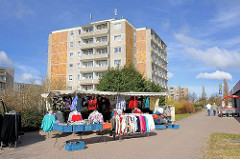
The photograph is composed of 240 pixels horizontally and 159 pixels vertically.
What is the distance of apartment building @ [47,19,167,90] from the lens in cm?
4297

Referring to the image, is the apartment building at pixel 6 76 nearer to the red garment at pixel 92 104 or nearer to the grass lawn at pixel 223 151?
the red garment at pixel 92 104

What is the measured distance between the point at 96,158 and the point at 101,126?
2.60m

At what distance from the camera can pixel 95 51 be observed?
44.9m

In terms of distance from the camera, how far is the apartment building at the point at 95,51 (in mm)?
42969

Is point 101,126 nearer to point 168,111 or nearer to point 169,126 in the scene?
point 169,126

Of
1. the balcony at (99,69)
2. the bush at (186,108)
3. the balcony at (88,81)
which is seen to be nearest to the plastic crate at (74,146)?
the bush at (186,108)

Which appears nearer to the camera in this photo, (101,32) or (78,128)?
(78,128)

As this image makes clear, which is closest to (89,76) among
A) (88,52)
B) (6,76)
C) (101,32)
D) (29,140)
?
(88,52)

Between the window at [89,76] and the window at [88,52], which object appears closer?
the window at [89,76]

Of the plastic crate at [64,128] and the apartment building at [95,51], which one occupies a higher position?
the apartment building at [95,51]

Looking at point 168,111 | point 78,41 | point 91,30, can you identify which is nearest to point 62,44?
point 78,41

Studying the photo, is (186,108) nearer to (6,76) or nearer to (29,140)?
(29,140)

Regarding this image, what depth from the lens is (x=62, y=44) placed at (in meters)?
48.8

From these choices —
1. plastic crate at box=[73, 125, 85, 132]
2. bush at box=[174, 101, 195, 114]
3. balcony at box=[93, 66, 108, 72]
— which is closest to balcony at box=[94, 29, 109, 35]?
balcony at box=[93, 66, 108, 72]
